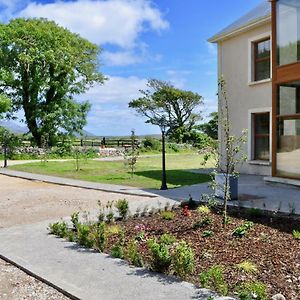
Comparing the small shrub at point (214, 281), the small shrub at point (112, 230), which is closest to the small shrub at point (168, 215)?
the small shrub at point (112, 230)

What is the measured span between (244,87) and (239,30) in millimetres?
2190

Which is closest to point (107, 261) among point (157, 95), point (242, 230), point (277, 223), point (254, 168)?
point (242, 230)

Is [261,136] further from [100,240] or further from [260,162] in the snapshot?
[100,240]

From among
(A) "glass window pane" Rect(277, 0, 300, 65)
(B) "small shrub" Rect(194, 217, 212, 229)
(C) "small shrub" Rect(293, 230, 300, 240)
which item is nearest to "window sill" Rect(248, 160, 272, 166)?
(A) "glass window pane" Rect(277, 0, 300, 65)

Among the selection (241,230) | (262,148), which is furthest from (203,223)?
(262,148)

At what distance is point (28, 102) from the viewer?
31.7 metres

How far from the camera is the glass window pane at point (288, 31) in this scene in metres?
10.7

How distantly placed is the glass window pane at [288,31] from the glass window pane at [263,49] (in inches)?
125

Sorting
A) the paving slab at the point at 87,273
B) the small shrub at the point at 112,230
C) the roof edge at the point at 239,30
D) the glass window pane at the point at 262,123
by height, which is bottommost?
the paving slab at the point at 87,273

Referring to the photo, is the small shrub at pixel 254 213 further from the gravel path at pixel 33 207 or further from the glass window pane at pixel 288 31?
the glass window pane at pixel 288 31

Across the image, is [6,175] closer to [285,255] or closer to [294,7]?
[294,7]

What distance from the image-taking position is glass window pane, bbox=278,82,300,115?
10.8 metres

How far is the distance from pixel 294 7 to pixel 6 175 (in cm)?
1353

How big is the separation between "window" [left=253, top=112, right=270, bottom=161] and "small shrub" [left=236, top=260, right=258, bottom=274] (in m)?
10.4
